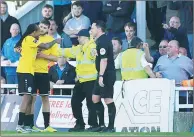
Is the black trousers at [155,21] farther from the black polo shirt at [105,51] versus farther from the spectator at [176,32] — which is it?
the black polo shirt at [105,51]

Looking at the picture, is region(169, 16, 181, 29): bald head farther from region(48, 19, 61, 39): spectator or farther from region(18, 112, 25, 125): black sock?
region(18, 112, 25, 125): black sock

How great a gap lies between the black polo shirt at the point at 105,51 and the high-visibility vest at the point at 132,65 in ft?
2.08

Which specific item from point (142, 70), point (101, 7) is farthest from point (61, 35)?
point (142, 70)

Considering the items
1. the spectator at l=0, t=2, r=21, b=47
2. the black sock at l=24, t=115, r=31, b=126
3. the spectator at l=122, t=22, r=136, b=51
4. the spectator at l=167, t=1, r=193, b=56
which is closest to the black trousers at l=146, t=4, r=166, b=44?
the spectator at l=167, t=1, r=193, b=56

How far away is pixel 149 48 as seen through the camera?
588 inches

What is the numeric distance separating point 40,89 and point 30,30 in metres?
1.02

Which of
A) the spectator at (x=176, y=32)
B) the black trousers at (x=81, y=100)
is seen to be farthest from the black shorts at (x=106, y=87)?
the spectator at (x=176, y=32)

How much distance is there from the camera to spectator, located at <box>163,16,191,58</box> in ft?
48.0

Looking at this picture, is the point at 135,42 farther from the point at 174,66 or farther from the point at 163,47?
the point at 174,66

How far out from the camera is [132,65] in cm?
1435

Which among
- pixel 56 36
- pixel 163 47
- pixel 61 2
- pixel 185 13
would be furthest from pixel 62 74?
pixel 185 13

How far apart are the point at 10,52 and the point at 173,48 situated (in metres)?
3.07

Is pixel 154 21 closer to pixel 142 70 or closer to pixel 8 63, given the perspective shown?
pixel 142 70

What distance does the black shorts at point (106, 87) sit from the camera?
13680 mm
